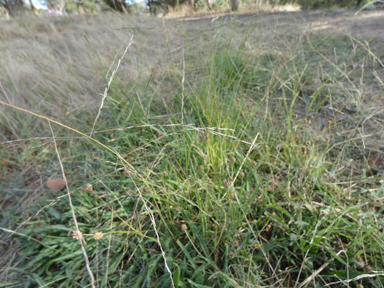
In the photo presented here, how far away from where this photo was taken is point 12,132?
1748 mm

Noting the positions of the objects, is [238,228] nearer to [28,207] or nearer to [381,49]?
[28,207]

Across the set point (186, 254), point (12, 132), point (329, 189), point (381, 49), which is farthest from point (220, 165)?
point (381, 49)

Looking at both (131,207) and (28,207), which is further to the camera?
(28,207)

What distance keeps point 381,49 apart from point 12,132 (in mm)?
4192

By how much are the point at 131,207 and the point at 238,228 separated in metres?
0.57

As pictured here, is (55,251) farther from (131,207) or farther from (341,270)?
(341,270)

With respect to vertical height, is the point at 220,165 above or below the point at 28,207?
above

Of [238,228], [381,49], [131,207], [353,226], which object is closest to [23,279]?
[131,207]

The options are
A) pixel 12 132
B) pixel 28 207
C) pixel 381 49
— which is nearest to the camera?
pixel 28 207

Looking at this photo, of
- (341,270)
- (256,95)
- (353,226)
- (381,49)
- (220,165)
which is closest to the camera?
(341,270)

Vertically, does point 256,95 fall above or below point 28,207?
above

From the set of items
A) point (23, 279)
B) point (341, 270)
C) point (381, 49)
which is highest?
point (381, 49)

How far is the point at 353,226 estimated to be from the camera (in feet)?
3.13

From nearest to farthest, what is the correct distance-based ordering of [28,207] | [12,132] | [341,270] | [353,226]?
[341,270] → [353,226] → [28,207] → [12,132]
